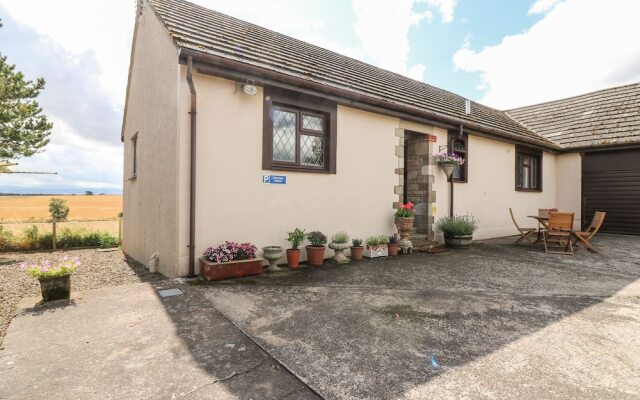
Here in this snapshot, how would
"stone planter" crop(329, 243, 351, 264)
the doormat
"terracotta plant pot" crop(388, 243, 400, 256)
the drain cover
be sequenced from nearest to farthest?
the drain cover → "stone planter" crop(329, 243, 351, 264) → "terracotta plant pot" crop(388, 243, 400, 256) → the doormat

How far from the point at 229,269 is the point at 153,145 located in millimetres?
3716

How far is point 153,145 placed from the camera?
6895 millimetres

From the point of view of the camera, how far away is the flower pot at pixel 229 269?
4891 millimetres

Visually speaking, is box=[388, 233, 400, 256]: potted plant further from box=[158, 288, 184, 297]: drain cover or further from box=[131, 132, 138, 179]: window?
box=[131, 132, 138, 179]: window

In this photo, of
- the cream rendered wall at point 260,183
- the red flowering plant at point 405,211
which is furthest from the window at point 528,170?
the cream rendered wall at point 260,183

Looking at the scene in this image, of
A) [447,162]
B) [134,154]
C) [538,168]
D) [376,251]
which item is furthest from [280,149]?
[538,168]

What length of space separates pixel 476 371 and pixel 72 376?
3.13 meters

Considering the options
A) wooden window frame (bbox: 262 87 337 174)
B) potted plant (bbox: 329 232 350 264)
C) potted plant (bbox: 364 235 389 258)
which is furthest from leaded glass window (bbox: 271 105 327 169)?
potted plant (bbox: 364 235 389 258)

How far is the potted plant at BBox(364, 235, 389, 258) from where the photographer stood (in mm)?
6980

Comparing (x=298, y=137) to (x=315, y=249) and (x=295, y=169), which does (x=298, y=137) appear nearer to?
(x=295, y=169)

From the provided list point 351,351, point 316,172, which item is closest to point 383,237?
point 316,172

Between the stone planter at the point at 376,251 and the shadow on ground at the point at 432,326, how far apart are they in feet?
3.89

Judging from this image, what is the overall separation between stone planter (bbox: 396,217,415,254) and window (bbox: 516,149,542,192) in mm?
6461

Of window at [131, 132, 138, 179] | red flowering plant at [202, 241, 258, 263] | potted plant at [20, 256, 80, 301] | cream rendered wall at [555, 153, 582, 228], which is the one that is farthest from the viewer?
cream rendered wall at [555, 153, 582, 228]
